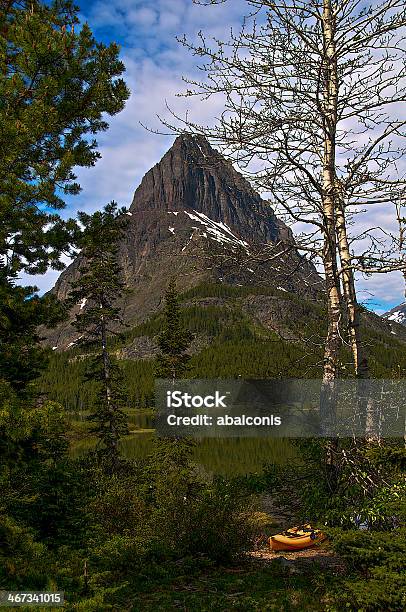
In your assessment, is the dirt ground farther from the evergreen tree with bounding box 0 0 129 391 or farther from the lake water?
the lake water

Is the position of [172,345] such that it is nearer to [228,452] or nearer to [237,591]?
[237,591]

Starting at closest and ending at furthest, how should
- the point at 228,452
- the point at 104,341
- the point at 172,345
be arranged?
the point at 104,341 < the point at 172,345 < the point at 228,452

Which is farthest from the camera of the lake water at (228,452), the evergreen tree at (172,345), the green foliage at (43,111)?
the lake water at (228,452)

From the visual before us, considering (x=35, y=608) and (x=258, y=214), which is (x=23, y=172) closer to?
(x=258, y=214)

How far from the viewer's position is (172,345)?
931 inches

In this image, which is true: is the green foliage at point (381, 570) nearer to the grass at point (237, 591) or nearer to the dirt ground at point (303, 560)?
the dirt ground at point (303, 560)

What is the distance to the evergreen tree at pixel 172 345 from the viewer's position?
23.3 m

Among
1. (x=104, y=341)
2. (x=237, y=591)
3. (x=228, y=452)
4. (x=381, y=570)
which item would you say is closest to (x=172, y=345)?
(x=104, y=341)

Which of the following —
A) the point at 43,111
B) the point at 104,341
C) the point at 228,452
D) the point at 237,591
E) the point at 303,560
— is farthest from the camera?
the point at 228,452

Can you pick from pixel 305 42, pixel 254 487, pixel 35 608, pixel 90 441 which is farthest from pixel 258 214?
pixel 90 441

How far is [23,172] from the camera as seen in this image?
774cm

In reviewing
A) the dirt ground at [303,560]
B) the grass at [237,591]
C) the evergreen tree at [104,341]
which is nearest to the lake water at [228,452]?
the evergreen tree at [104,341]

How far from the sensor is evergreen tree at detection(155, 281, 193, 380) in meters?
23.3

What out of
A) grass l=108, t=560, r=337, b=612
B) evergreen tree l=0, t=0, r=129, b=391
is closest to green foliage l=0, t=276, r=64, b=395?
evergreen tree l=0, t=0, r=129, b=391
